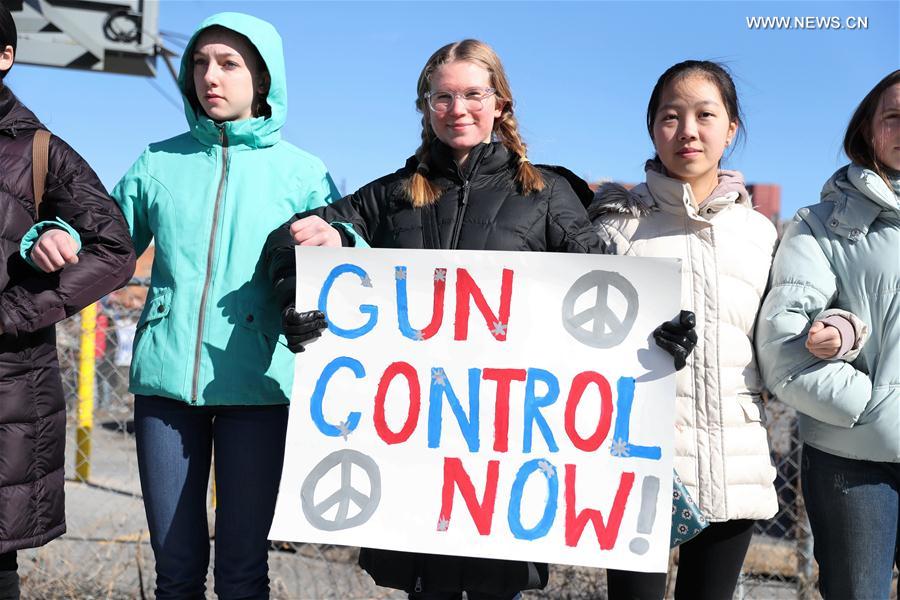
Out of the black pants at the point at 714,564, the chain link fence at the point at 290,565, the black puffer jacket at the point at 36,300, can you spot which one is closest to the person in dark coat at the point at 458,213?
the black pants at the point at 714,564

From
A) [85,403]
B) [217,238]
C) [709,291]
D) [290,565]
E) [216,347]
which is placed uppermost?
[217,238]

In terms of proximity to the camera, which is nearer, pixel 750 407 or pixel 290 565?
pixel 750 407

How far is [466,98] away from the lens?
2.55m

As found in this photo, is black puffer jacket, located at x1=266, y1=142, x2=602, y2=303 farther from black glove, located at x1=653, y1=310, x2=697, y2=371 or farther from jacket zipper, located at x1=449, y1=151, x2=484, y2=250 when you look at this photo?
black glove, located at x1=653, y1=310, x2=697, y2=371

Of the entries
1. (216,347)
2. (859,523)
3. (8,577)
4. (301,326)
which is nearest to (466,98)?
(301,326)

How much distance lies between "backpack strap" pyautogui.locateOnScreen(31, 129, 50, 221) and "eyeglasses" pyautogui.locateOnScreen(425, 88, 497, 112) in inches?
46.2

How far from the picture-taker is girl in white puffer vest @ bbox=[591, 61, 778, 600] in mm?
2438

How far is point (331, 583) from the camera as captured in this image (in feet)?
13.9

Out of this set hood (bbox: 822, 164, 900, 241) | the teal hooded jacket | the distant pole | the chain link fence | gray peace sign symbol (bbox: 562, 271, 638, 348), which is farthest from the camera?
the distant pole

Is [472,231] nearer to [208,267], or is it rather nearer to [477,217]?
[477,217]

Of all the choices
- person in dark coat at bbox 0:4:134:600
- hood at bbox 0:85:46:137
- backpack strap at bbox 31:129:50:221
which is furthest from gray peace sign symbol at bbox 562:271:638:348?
hood at bbox 0:85:46:137

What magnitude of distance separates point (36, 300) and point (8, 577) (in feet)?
2.78

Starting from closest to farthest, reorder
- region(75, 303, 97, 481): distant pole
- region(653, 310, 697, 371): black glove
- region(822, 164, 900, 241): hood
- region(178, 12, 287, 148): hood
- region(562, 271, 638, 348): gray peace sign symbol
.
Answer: region(653, 310, 697, 371): black glove
region(562, 271, 638, 348): gray peace sign symbol
region(822, 164, 900, 241): hood
region(178, 12, 287, 148): hood
region(75, 303, 97, 481): distant pole

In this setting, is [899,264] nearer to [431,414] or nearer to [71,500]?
[431,414]
